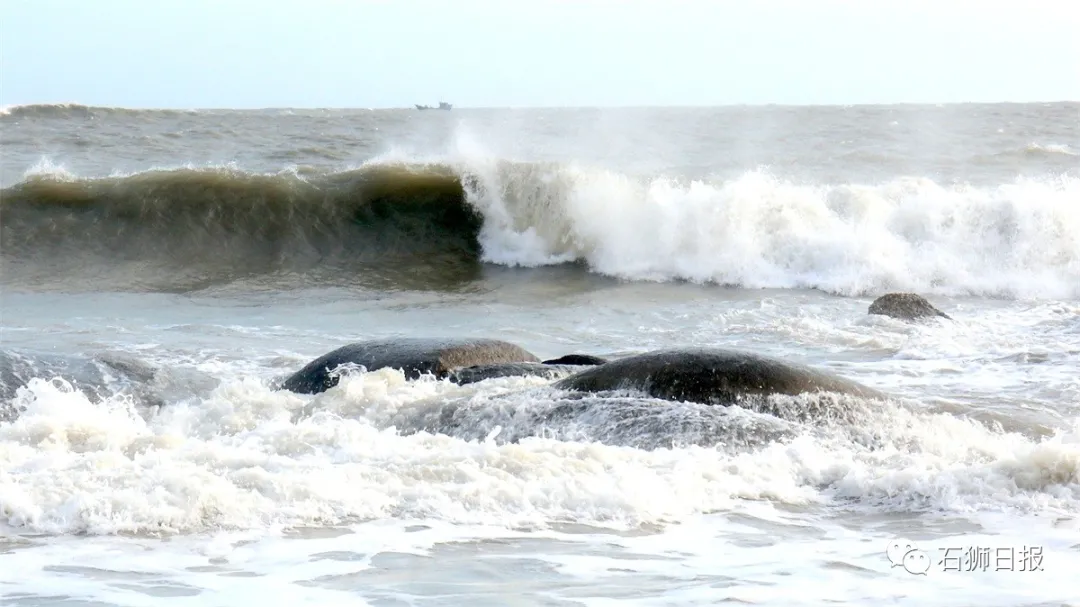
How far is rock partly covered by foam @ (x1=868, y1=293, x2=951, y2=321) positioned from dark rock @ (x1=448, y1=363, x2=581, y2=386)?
18.0 feet

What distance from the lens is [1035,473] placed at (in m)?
6.17

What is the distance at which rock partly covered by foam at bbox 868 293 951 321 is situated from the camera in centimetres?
1304

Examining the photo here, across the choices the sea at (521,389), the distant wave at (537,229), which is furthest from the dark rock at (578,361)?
the distant wave at (537,229)

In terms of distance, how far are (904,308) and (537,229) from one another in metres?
8.09

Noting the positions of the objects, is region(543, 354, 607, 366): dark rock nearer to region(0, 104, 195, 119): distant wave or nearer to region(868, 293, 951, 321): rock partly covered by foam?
region(868, 293, 951, 321): rock partly covered by foam

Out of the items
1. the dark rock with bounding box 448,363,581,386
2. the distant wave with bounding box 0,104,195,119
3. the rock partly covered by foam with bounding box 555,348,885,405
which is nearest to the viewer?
the rock partly covered by foam with bounding box 555,348,885,405

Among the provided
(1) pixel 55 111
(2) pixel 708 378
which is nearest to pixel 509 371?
(2) pixel 708 378

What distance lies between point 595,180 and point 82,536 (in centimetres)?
1600

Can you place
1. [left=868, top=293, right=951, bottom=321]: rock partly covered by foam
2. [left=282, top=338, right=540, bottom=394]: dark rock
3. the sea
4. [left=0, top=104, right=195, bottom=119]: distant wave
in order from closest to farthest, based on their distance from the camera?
the sea, [left=282, top=338, right=540, bottom=394]: dark rock, [left=868, top=293, right=951, bottom=321]: rock partly covered by foam, [left=0, top=104, right=195, bottom=119]: distant wave

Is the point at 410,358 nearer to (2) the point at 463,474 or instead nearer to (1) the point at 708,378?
(1) the point at 708,378

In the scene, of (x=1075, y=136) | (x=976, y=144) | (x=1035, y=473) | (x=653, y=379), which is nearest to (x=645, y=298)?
(x=653, y=379)

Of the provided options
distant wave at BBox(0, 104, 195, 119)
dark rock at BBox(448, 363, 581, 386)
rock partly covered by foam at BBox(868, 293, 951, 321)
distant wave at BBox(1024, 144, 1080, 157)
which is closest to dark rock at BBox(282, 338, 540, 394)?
dark rock at BBox(448, 363, 581, 386)

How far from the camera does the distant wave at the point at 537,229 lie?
18.0m

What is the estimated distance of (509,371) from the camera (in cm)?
866
